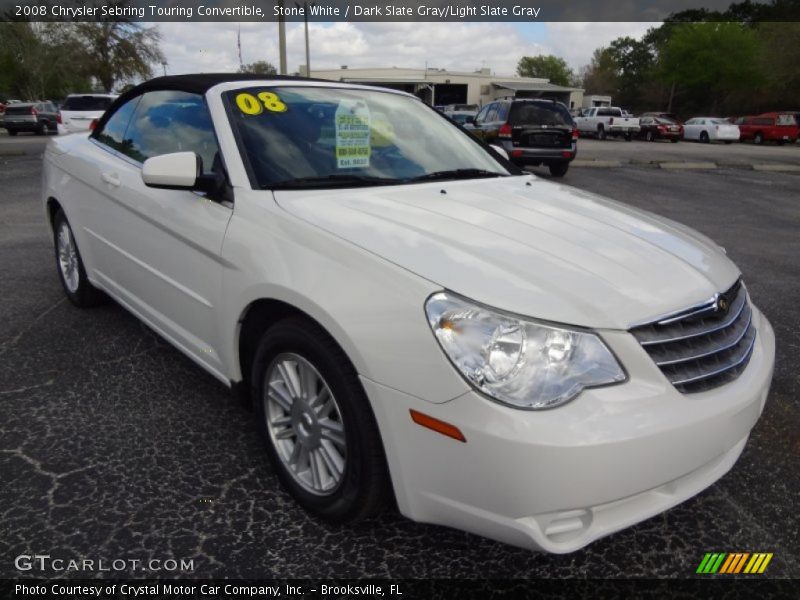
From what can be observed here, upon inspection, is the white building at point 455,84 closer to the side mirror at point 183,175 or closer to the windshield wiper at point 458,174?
the windshield wiper at point 458,174

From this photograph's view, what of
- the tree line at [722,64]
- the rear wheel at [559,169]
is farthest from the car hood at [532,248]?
the tree line at [722,64]

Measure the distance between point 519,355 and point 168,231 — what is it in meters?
1.81

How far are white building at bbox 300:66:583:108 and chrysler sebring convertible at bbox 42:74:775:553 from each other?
61956 millimetres

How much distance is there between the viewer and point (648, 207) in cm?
965

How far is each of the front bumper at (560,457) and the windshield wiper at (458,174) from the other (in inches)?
53.9

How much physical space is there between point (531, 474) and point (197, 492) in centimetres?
142

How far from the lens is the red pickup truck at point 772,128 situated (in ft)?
106

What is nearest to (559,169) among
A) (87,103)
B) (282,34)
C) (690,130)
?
(282,34)

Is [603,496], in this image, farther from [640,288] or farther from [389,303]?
A: [389,303]

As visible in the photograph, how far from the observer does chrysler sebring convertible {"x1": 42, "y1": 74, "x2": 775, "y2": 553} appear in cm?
175

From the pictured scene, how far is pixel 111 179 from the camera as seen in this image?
135 inches

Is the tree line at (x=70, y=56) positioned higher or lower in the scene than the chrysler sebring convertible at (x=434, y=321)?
higher

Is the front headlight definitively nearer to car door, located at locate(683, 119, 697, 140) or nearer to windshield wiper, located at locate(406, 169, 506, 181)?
windshield wiper, located at locate(406, 169, 506, 181)

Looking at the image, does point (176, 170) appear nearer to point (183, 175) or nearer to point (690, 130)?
point (183, 175)
